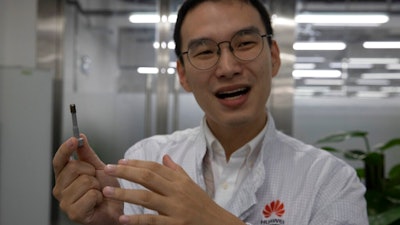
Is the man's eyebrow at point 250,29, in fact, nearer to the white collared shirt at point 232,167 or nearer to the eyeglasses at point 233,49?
the eyeglasses at point 233,49

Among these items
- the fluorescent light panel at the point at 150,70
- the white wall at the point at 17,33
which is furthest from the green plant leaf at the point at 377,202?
the white wall at the point at 17,33

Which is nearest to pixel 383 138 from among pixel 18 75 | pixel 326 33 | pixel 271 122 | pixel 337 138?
pixel 326 33

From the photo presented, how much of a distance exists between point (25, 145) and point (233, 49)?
2.41 m

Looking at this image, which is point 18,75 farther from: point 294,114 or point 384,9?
point 384,9

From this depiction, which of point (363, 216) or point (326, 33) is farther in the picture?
point (326, 33)

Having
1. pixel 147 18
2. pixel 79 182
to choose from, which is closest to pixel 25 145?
pixel 147 18

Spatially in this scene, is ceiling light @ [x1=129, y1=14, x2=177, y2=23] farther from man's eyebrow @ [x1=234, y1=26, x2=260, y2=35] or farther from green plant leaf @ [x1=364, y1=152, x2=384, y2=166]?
man's eyebrow @ [x1=234, y1=26, x2=260, y2=35]

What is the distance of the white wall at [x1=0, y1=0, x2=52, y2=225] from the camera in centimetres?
304

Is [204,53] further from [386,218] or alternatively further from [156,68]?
[156,68]

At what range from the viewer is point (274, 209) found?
3.68 feet

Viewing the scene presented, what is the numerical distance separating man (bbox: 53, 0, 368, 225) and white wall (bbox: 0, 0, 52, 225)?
2076mm

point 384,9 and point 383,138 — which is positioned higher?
point 384,9

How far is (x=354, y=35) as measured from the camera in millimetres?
3336

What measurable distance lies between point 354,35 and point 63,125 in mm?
2364
